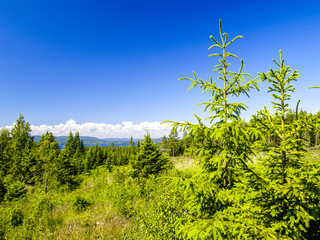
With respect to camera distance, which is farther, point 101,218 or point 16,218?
point 16,218

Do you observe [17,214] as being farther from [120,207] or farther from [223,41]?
[223,41]

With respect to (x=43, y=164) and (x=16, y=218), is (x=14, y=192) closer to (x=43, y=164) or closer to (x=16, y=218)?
(x=43, y=164)

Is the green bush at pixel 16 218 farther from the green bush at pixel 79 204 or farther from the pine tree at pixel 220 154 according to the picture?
the pine tree at pixel 220 154

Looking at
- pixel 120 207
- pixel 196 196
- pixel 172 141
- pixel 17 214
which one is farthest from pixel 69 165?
pixel 172 141

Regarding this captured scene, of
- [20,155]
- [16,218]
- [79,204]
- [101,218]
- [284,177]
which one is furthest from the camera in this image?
[20,155]

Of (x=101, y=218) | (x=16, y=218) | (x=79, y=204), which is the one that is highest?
(x=101, y=218)

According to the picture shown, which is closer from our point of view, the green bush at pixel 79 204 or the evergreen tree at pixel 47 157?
the green bush at pixel 79 204

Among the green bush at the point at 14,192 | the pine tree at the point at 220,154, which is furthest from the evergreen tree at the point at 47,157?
the pine tree at the point at 220,154

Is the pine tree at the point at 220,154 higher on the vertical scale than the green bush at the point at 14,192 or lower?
higher

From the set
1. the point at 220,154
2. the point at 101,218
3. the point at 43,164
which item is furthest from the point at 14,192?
the point at 220,154

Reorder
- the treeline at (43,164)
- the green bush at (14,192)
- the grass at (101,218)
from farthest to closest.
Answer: the treeline at (43,164)
the green bush at (14,192)
the grass at (101,218)

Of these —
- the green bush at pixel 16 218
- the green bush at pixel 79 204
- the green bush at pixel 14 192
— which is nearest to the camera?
the green bush at pixel 16 218

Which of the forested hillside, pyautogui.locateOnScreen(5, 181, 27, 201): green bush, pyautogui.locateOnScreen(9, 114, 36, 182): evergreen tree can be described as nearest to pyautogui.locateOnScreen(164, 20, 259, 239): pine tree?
the forested hillside

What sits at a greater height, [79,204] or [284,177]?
[284,177]
